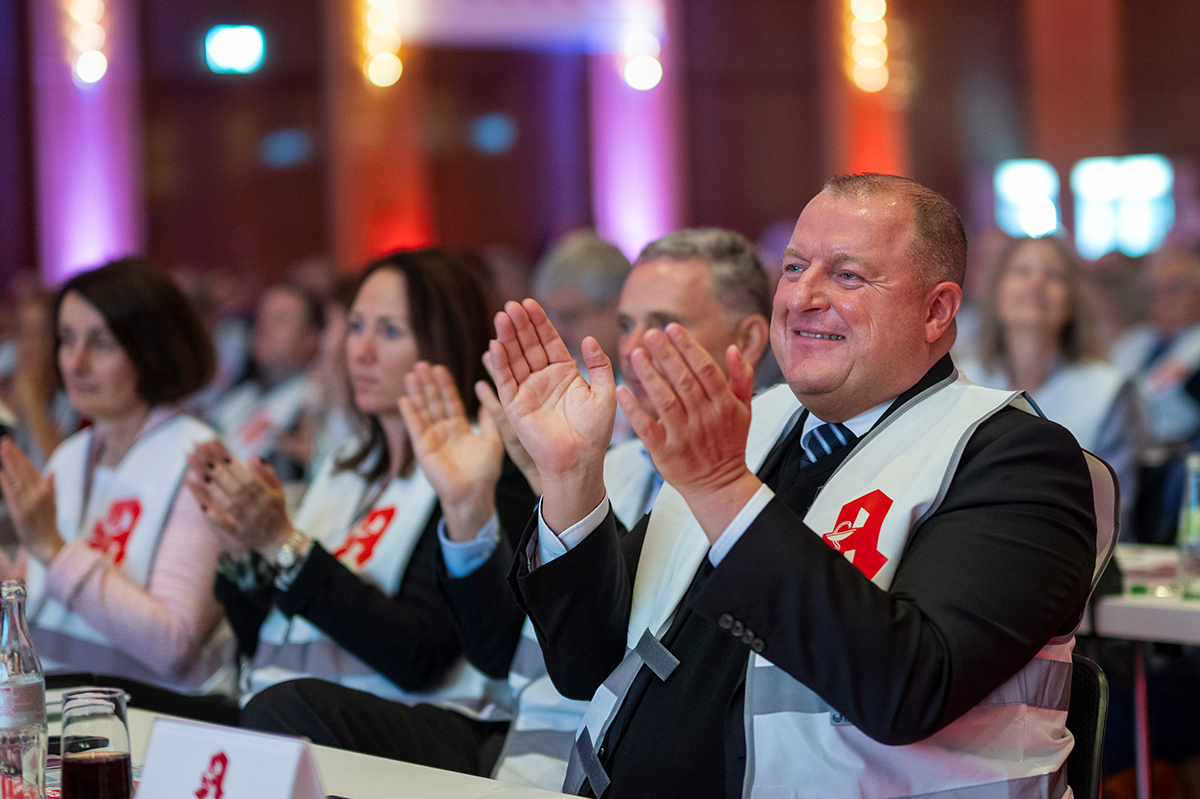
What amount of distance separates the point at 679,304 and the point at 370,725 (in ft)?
3.43

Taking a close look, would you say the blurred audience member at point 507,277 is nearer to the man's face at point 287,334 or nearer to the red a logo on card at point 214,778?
the man's face at point 287,334

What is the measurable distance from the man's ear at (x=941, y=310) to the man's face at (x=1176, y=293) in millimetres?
5025

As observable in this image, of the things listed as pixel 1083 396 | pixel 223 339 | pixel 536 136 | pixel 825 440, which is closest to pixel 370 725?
pixel 825 440

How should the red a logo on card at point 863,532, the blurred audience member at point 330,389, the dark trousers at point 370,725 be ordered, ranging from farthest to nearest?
the blurred audience member at point 330,389 → the dark trousers at point 370,725 → the red a logo on card at point 863,532

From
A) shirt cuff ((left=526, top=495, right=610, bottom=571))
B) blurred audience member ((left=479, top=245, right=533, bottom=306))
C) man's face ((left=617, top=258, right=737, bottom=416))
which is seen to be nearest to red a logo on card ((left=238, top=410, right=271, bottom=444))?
blurred audience member ((left=479, top=245, right=533, bottom=306))

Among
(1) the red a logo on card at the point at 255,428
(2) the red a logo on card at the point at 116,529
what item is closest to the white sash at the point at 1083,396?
(2) the red a logo on card at the point at 116,529

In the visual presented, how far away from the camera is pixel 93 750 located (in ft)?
4.21

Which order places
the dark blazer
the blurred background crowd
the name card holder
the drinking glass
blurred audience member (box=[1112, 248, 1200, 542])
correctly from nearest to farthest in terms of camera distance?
the name card holder < the drinking glass < the dark blazer < blurred audience member (box=[1112, 248, 1200, 542]) < the blurred background crowd

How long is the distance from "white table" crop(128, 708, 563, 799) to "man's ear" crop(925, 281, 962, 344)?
80cm

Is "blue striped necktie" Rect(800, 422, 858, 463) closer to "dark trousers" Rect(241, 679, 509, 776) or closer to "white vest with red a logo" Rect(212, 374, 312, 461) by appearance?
"dark trousers" Rect(241, 679, 509, 776)

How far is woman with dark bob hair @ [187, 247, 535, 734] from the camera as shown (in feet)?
7.50

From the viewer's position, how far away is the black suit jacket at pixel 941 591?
4.42 feet

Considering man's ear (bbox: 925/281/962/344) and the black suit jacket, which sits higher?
man's ear (bbox: 925/281/962/344)

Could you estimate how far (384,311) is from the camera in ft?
8.86
